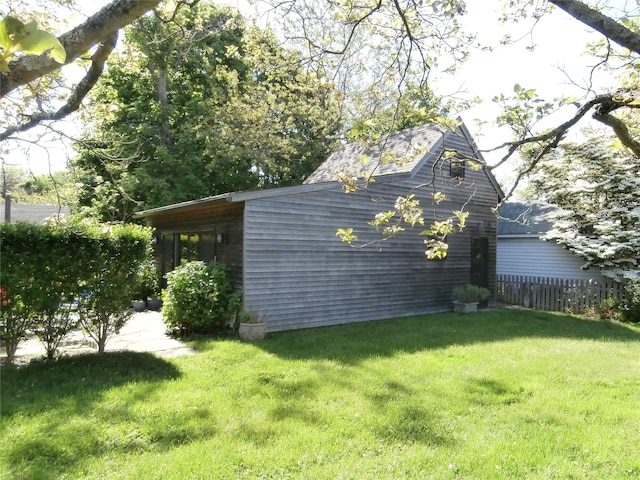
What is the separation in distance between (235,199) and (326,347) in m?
3.30

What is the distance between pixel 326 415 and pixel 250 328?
3795 mm

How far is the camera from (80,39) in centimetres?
113

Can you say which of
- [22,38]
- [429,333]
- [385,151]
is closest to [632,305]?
[429,333]

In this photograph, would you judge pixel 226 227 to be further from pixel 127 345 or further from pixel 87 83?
pixel 87 83

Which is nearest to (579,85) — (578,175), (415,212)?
(415,212)

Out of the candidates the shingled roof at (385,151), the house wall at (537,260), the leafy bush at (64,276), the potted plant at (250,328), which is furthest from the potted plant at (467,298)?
the leafy bush at (64,276)

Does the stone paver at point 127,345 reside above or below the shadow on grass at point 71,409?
below

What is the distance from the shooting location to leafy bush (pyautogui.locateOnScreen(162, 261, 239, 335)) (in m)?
8.05

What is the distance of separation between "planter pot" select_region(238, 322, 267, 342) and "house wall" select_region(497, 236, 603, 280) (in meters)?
12.5

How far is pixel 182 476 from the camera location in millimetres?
3078

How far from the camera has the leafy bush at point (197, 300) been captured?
805 centimetres

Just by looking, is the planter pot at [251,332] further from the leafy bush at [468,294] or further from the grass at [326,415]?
the leafy bush at [468,294]

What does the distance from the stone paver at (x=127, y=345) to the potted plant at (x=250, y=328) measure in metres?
1.08

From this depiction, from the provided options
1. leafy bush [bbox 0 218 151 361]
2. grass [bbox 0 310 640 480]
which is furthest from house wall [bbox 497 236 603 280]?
leafy bush [bbox 0 218 151 361]
